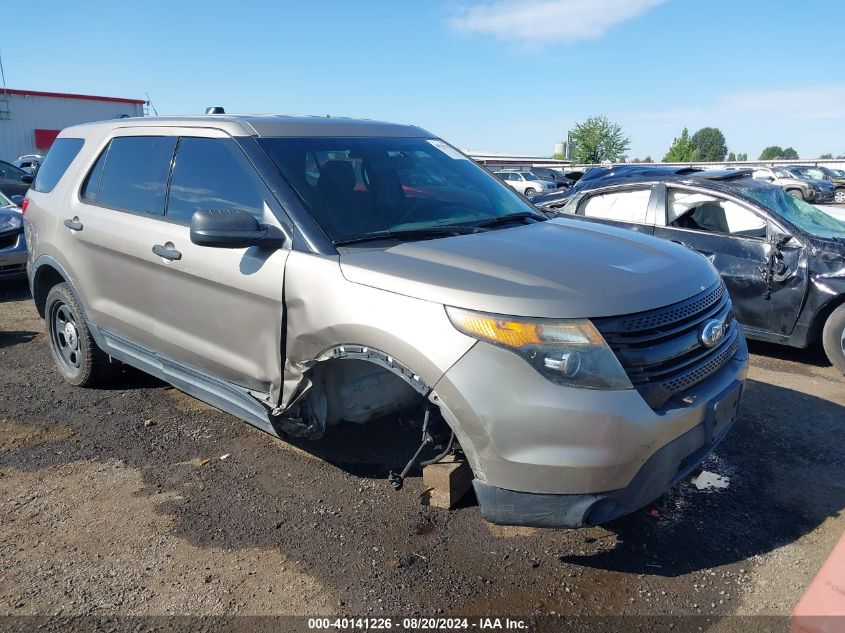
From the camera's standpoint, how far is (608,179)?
7355 mm

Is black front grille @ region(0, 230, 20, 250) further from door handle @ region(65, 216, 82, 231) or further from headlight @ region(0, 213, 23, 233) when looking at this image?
door handle @ region(65, 216, 82, 231)

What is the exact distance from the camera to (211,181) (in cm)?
A: 356

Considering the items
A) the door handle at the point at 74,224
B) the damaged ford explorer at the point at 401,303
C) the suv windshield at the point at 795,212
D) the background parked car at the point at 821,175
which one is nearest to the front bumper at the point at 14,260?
the damaged ford explorer at the point at 401,303

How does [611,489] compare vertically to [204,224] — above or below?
below

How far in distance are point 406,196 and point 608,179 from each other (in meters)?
4.40

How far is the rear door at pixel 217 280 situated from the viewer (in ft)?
10.4

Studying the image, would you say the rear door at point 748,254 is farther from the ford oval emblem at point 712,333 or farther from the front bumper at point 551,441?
the front bumper at point 551,441

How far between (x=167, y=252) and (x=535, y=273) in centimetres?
206

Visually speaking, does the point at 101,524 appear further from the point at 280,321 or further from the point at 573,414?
the point at 573,414

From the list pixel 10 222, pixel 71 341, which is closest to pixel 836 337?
pixel 71 341

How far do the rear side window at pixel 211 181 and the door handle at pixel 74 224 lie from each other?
38.8 inches

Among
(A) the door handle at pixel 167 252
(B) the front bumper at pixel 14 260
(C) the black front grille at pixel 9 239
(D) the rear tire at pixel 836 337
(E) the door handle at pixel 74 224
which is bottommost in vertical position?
(B) the front bumper at pixel 14 260

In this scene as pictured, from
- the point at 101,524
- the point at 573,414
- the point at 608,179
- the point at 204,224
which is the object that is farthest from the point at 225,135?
the point at 608,179

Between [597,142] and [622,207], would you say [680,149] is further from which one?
Answer: [622,207]
